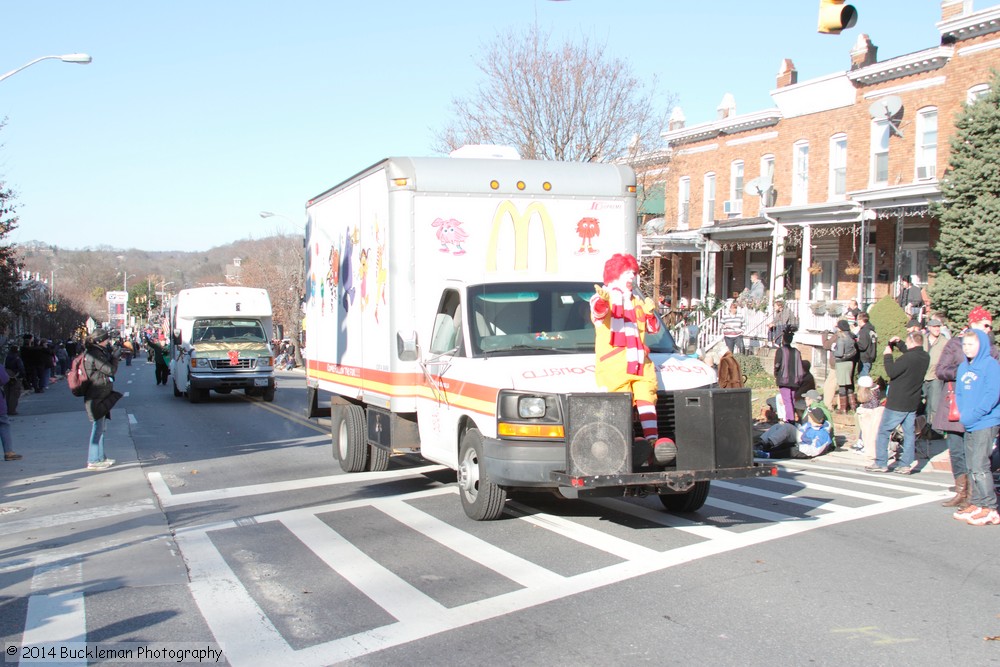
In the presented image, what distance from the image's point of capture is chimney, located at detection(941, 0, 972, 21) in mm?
23391

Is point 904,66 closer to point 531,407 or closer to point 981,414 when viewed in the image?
point 981,414

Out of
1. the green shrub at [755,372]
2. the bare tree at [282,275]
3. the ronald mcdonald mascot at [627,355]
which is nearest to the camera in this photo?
the ronald mcdonald mascot at [627,355]

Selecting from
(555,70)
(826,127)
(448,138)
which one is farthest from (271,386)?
(826,127)

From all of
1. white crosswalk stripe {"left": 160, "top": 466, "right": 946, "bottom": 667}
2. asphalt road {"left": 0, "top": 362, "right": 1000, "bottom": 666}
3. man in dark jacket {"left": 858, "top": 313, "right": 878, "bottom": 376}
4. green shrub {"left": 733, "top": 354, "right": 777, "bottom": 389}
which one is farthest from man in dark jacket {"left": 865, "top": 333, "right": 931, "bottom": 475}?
green shrub {"left": 733, "top": 354, "right": 777, "bottom": 389}

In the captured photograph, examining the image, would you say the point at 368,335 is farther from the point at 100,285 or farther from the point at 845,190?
the point at 100,285

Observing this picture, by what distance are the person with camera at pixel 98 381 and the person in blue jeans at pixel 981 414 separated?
10.1m

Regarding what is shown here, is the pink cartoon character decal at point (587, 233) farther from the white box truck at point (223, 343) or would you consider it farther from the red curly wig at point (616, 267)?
the white box truck at point (223, 343)

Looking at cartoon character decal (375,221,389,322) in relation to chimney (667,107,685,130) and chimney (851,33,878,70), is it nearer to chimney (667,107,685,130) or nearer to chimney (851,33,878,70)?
chimney (851,33,878,70)

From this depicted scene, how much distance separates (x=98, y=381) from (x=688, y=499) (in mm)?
8038

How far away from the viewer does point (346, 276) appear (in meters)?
11.9

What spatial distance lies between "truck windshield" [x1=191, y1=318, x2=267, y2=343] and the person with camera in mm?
12527

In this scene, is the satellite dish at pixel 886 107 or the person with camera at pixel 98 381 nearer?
the person with camera at pixel 98 381

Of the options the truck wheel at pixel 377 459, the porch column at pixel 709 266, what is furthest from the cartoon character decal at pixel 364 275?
the porch column at pixel 709 266

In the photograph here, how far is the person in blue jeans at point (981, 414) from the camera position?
852cm
